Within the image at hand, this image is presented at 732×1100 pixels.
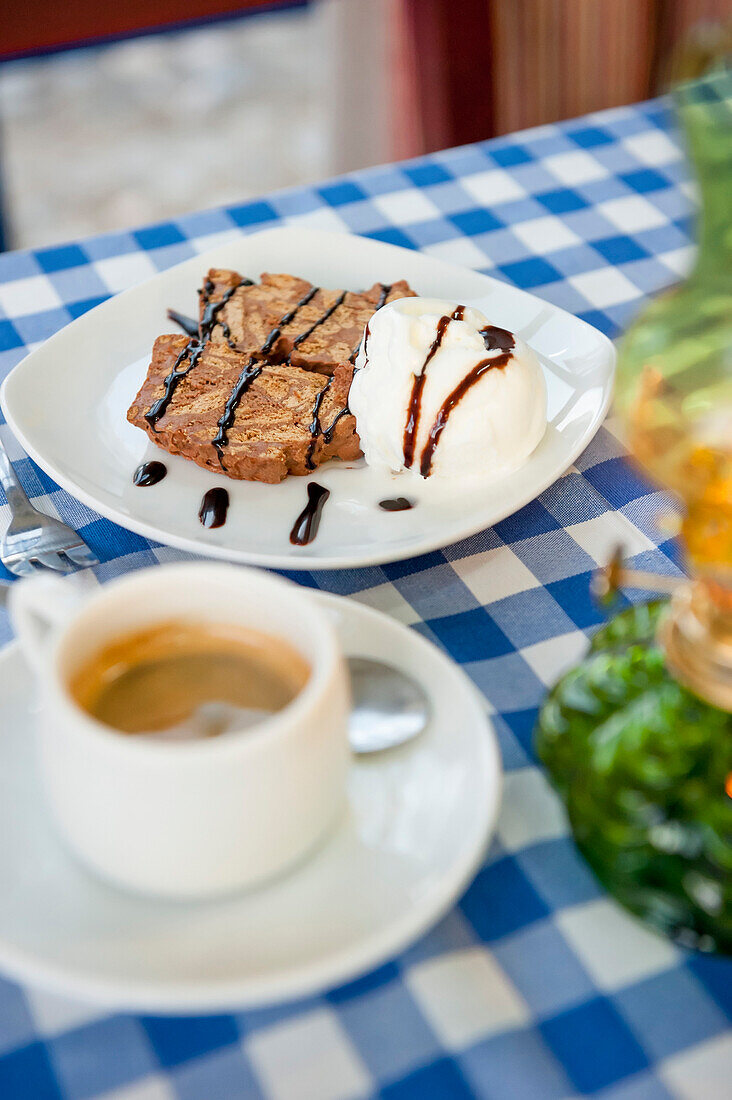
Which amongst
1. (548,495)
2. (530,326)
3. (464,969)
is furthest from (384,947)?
(530,326)

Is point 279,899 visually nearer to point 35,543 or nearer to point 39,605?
point 39,605

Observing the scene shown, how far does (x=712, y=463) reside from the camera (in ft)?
1.32

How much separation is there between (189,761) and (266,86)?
3136 mm

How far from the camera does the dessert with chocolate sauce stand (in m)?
0.81

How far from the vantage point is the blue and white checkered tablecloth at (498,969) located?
0.47 meters

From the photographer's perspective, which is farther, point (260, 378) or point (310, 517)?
point (260, 378)

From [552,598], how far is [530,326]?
311 millimetres

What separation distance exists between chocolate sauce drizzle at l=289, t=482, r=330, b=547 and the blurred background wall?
1.28m

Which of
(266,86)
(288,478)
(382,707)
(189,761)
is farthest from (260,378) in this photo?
(266,86)

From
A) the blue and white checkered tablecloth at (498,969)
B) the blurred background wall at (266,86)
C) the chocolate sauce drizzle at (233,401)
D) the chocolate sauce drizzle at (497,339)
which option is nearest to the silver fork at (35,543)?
the blue and white checkered tablecloth at (498,969)

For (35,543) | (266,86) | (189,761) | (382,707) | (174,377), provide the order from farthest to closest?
1. (266,86)
2. (174,377)
3. (35,543)
4. (382,707)
5. (189,761)

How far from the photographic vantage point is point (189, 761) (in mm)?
422

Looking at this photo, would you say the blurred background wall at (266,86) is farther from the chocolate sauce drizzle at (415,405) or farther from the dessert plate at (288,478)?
the chocolate sauce drizzle at (415,405)

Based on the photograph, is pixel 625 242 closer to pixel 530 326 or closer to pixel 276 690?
pixel 530 326
